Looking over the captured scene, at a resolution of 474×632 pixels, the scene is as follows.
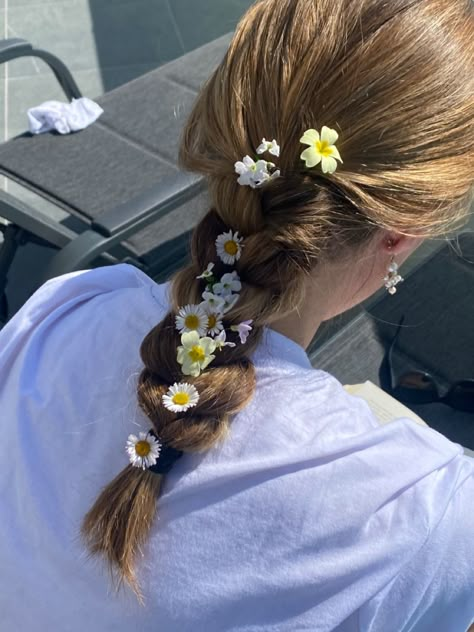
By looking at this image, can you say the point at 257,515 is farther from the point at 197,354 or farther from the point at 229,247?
the point at 229,247

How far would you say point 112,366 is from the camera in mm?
868

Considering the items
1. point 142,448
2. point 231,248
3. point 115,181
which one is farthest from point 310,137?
point 115,181

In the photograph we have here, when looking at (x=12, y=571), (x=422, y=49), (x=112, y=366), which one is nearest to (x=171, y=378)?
(x=112, y=366)

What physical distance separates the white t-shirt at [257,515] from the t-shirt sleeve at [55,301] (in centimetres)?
13

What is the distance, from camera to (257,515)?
75 centimetres

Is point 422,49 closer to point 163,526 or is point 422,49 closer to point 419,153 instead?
point 419,153

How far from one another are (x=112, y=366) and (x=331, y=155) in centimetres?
35

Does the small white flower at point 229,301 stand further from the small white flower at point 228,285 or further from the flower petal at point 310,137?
the flower petal at point 310,137

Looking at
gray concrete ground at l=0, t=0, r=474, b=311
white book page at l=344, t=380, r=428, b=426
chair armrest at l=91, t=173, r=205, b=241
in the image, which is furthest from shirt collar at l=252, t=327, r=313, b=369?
gray concrete ground at l=0, t=0, r=474, b=311

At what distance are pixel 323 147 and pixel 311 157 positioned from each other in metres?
0.02

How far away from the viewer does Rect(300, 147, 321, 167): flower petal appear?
0.76 metres

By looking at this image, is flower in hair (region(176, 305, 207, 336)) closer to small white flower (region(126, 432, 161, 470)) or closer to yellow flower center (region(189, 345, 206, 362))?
yellow flower center (region(189, 345, 206, 362))

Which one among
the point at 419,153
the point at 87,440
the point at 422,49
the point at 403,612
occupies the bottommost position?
the point at 403,612

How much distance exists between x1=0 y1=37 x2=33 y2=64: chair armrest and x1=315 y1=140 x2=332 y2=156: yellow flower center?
180 centimetres
